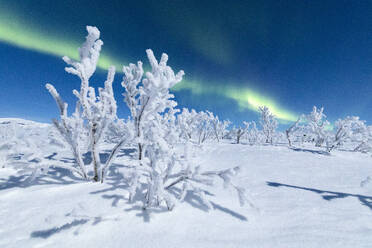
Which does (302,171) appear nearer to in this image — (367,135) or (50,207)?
(50,207)

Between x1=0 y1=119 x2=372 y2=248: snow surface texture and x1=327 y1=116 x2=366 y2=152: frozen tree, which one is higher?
x1=327 y1=116 x2=366 y2=152: frozen tree

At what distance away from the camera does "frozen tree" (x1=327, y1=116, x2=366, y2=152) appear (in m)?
7.58

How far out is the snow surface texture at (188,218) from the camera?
1.34m

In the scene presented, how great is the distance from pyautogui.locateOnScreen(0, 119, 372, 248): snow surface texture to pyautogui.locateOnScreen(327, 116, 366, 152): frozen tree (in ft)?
22.8

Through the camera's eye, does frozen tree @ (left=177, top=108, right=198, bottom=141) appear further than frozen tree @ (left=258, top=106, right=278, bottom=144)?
No

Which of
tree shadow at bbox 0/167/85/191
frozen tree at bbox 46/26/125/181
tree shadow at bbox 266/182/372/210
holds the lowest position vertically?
tree shadow at bbox 0/167/85/191

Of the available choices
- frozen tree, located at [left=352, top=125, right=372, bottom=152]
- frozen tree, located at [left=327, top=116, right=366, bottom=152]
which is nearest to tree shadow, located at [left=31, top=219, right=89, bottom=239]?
frozen tree, located at [left=327, top=116, right=366, bottom=152]

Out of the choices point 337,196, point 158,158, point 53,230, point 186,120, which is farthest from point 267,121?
point 53,230

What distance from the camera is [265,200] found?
207 cm

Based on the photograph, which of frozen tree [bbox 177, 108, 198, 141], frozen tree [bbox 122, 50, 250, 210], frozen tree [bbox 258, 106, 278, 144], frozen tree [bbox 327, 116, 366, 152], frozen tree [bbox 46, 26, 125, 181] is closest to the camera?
frozen tree [bbox 122, 50, 250, 210]

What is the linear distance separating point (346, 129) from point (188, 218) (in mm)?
9765

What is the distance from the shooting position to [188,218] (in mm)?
1692

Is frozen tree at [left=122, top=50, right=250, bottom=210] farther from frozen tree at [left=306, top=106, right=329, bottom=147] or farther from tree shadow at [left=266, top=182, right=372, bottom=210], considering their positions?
frozen tree at [left=306, top=106, right=329, bottom=147]

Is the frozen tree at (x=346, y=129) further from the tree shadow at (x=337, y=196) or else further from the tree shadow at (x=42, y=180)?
the tree shadow at (x=42, y=180)
